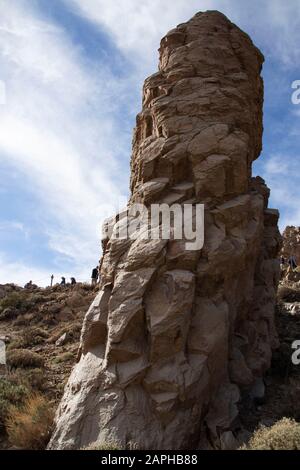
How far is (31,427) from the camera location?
8164mm

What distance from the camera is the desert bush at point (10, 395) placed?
927 centimetres

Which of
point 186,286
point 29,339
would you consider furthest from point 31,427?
point 29,339

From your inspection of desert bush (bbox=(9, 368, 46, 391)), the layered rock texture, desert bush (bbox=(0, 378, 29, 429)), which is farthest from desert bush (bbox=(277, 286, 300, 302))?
desert bush (bbox=(0, 378, 29, 429))

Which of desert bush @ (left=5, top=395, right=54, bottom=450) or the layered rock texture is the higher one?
the layered rock texture

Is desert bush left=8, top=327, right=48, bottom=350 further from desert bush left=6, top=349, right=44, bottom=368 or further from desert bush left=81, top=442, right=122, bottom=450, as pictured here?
desert bush left=81, top=442, right=122, bottom=450

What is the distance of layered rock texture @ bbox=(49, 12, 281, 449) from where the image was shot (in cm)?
765

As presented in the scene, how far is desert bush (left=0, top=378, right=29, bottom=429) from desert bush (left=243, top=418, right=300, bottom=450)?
573cm

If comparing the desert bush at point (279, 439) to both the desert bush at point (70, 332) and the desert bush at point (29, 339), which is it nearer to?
the desert bush at point (70, 332)

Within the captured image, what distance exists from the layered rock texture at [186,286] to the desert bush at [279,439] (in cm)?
98

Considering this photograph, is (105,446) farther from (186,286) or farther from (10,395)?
(10,395)

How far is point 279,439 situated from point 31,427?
495 centimetres

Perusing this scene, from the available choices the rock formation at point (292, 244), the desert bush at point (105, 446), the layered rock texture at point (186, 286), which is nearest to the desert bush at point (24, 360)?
the layered rock texture at point (186, 286)
